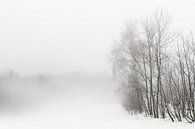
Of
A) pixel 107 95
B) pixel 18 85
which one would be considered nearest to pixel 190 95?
pixel 107 95

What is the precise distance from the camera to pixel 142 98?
60.2ft

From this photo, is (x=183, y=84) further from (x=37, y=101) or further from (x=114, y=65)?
(x=37, y=101)

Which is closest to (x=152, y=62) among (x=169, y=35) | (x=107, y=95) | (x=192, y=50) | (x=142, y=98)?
(x=169, y=35)

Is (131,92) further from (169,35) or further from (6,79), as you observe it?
(6,79)

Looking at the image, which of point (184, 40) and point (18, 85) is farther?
point (18, 85)

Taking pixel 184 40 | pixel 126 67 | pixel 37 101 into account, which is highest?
pixel 184 40

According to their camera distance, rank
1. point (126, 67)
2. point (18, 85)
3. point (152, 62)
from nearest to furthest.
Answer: point (152, 62) < point (126, 67) < point (18, 85)

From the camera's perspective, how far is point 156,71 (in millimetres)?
15812

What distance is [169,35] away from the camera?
1445 centimetres

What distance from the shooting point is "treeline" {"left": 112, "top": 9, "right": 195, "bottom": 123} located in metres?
10.8

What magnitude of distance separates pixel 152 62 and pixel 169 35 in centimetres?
232

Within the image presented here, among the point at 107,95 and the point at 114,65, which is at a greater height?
the point at 114,65

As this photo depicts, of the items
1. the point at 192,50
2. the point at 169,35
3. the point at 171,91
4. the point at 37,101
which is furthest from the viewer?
the point at 37,101

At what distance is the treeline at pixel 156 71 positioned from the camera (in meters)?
10.8
